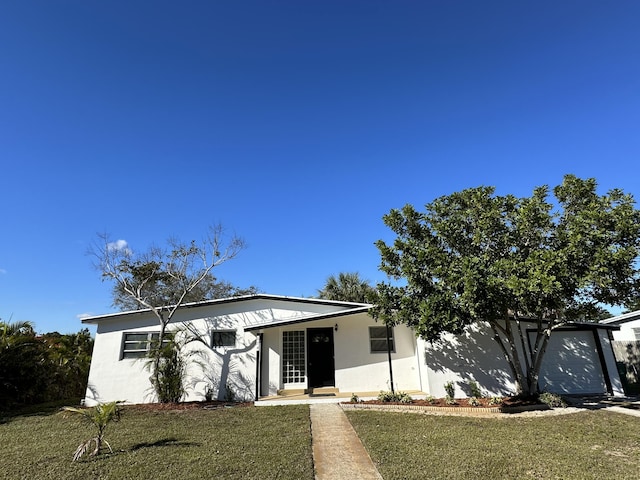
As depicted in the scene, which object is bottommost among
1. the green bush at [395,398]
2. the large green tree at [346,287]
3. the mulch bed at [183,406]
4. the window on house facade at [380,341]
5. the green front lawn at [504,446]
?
the green front lawn at [504,446]

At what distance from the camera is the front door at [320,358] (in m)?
14.3

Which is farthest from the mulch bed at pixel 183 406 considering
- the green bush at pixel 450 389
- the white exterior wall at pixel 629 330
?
the white exterior wall at pixel 629 330

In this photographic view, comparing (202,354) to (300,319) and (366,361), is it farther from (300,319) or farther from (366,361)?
(366,361)

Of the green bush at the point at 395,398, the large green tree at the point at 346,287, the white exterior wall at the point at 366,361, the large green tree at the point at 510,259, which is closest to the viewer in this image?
the large green tree at the point at 510,259

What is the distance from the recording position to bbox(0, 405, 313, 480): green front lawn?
5488 millimetres

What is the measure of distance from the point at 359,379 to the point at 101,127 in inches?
525

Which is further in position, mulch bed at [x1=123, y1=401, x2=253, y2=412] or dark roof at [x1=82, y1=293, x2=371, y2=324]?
dark roof at [x1=82, y1=293, x2=371, y2=324]

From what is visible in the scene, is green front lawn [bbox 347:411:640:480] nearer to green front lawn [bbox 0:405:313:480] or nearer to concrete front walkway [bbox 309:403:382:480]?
concrete front walkway [bbox 309:403:382:480]

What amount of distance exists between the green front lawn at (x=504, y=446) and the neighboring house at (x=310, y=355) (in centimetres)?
356

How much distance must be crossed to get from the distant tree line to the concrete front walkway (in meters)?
12.2

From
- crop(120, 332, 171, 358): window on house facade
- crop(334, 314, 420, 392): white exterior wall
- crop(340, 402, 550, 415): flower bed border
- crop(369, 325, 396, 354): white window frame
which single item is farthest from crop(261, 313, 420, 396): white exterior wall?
crop(120, 332, 171, 358): window on house facade

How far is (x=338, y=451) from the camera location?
6566 mm

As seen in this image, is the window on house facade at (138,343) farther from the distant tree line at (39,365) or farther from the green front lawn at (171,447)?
the green front lawn at (171,447)

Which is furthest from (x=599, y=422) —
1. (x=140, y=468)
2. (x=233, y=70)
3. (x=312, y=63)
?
(x=233, y=70)
